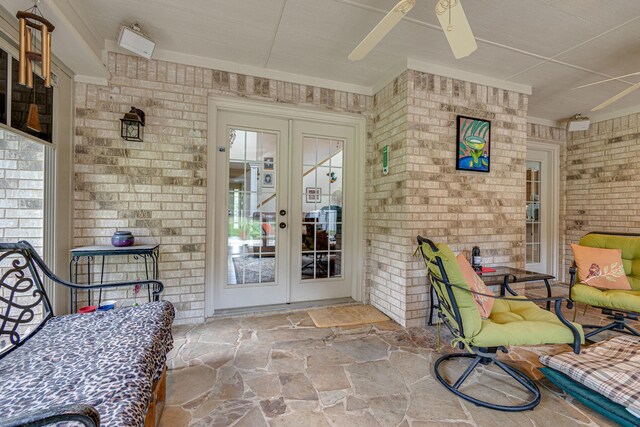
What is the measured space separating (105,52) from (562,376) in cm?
446

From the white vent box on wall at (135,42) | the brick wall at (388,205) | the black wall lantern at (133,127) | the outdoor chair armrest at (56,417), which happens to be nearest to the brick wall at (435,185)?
the brick wall at (388,205)

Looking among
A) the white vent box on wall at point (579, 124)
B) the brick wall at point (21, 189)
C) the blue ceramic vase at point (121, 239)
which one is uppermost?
the white vent box on wall at point (579, 124)

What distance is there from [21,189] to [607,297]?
4.98 metres

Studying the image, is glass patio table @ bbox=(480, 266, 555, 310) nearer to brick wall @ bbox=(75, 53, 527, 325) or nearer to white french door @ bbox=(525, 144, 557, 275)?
brick wall @ bbox=(75, 53, 527, 325)

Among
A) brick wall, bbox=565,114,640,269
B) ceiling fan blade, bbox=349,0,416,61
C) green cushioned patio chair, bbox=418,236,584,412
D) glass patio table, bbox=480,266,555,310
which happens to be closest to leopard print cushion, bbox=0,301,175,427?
green cushioned patio chair, bbox=418,236,584,412

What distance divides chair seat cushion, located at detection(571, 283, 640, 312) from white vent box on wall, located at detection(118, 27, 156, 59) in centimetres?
448

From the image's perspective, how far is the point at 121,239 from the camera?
257cm

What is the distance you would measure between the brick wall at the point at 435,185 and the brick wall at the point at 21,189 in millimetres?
3154

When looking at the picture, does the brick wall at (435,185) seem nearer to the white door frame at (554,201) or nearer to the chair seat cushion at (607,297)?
the chair seat cushion at (607,297)

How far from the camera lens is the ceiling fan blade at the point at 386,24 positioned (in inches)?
61.3

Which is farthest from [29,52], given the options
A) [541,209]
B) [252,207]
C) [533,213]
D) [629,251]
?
[541,209]

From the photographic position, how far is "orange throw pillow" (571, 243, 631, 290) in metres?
2.82

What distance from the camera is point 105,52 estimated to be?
2.68 m

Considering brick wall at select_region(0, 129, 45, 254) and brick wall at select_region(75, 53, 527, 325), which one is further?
brick wall at select_region(75, 53, 527, 325)
